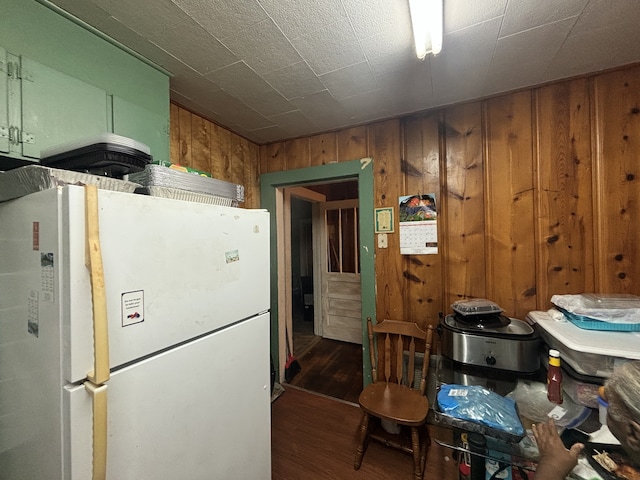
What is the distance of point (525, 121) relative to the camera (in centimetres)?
156

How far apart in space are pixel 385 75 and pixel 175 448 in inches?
72.1

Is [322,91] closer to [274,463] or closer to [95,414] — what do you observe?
[95,414]

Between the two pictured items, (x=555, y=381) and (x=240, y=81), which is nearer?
(x=555, y=381)

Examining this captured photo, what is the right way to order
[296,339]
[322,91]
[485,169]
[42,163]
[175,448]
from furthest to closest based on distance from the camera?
[296,339], [485,169], [322,91], [42,163], [175,448]

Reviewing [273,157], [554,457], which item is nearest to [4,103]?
[273,157]

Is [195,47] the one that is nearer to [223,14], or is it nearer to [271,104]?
[223,14]

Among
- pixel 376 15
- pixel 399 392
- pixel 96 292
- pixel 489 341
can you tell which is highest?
pixel 376 15

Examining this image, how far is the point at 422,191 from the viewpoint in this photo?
1815mm

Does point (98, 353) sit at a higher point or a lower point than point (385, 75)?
lower

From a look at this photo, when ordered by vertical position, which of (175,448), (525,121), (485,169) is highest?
(525,121)

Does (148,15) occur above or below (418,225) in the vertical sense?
above

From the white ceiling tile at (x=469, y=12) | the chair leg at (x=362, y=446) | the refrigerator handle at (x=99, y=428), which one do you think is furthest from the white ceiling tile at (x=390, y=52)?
the chair leg at (x=362, y=446)

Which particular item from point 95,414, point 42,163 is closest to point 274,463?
point 95,414

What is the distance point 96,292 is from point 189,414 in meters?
0.50
